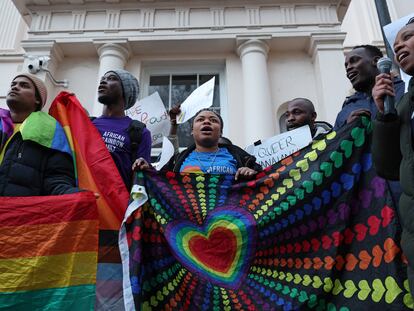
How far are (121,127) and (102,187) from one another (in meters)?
0.53

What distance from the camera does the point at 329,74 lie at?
6.95 metres

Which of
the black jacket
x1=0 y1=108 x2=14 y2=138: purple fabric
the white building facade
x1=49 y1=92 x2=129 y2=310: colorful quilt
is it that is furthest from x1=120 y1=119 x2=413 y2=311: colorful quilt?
the white building facade

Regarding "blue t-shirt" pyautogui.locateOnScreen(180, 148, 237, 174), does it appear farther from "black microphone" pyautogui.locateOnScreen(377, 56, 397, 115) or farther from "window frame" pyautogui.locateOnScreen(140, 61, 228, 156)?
"window frame" pyautogui.locateOnScreen(140, 61, 228, 156)

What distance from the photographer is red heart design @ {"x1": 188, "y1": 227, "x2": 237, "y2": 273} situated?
2.38 m

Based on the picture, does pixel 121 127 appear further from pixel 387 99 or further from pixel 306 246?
pixel 387 99

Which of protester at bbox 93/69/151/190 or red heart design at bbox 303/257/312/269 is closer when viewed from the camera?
red heart design at bbox 303/257/312/269

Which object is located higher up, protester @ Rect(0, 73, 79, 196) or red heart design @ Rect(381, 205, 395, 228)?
protester @ Rect(0, 73, 79, 196)

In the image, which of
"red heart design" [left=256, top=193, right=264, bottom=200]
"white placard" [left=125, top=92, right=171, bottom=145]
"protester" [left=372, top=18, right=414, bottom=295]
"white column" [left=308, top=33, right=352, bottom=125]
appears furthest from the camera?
"white column" [left=308, top=33, right=352, bottom=125]

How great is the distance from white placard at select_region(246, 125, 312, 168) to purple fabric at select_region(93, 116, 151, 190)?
1002 millimetres

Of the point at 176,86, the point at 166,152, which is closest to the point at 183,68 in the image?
the point at 176,86

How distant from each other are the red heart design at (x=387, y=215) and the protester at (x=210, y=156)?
2.99 feet

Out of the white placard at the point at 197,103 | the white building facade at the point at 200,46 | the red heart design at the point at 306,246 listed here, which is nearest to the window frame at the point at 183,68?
the white building facade at the point at 200,46

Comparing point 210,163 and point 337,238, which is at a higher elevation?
point 210,163

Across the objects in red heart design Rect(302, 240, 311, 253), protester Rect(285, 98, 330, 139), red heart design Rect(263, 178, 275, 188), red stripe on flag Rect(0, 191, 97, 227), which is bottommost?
red heart design Rect(302, 240, 311, 253)
